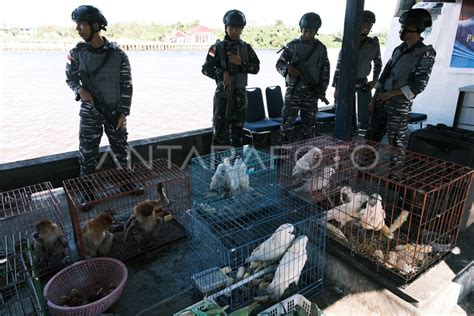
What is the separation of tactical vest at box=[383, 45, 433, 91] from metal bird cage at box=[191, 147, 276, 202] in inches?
68.5

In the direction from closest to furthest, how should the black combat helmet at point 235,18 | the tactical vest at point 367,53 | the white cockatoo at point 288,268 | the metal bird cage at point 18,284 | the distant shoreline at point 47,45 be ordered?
the metal bird cage at point 18,284 < the white cockatoo at point 288,268 < the black combat helmet at point 235,18 < the tactical vest at point 367,53 < the distant shoreline at point 47,45

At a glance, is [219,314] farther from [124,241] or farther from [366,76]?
[366,76]

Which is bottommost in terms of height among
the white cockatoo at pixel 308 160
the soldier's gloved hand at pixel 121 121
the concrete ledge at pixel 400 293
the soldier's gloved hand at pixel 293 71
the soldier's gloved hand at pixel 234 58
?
the concrete ledge at pixel 400 293

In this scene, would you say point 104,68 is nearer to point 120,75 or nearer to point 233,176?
point 120,75

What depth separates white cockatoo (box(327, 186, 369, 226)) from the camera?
283cm

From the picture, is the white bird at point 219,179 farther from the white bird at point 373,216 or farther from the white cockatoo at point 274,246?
the white bird at point 373,216

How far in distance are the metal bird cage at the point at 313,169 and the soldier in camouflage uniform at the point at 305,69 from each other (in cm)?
141

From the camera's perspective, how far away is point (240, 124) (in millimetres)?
4820

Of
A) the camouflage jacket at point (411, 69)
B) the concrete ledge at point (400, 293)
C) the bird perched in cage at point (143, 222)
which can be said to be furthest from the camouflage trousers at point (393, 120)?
the bird perched in cage at point (143, 222)

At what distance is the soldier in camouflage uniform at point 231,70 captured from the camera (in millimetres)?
4398

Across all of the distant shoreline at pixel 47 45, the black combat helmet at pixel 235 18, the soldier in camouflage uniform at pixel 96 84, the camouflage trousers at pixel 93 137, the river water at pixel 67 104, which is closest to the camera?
the soldier in camouflage uniform at pixel 96 84

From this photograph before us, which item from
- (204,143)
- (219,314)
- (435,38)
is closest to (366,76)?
(435,38)

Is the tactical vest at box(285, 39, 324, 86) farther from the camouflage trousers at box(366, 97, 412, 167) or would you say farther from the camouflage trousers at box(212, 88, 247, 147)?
the camouflage trousers at box(366, 97, 412, 167)

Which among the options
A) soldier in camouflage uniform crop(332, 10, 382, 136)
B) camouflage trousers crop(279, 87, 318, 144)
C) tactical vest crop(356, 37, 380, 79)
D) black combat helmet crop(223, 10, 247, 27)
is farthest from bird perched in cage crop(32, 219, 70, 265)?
tactical vest crop(356, 37, 380, 79)
